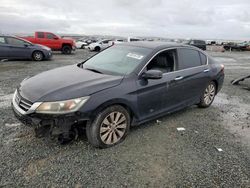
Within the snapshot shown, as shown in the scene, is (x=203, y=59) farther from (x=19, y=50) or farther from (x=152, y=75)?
(x=19, y=50)

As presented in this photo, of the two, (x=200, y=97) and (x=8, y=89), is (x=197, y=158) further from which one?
(x=8, y=89)

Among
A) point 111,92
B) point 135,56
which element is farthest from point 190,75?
point 111,92

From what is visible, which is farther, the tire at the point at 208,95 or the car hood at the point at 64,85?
the tire at the point at 208,95

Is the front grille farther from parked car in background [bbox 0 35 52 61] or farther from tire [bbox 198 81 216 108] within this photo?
parked car in background [bbox 0 35 52 61]

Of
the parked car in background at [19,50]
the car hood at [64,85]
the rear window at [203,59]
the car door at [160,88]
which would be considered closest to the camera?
the car hood at [64,85]

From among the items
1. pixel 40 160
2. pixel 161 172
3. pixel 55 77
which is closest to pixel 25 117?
pixel 40 160

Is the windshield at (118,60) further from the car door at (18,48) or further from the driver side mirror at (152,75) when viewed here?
the car door at (18,48)

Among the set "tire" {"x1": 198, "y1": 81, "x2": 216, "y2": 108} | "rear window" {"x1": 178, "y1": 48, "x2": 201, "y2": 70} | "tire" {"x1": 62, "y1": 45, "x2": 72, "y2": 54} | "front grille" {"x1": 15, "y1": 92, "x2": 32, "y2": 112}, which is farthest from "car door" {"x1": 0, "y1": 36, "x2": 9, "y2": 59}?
"tire" {"x1": 198, "y1": 81, "x2": 216, "y2": 108}

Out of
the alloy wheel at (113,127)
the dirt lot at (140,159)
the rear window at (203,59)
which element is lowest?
the dirt lot at (140,159)

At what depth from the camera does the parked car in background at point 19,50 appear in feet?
41.6

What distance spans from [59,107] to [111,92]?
0.76 m

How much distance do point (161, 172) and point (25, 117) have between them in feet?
6.44

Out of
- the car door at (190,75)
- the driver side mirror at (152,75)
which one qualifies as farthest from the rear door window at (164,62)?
the driver side mirror at (152,75)

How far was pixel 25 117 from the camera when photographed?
3201mm
